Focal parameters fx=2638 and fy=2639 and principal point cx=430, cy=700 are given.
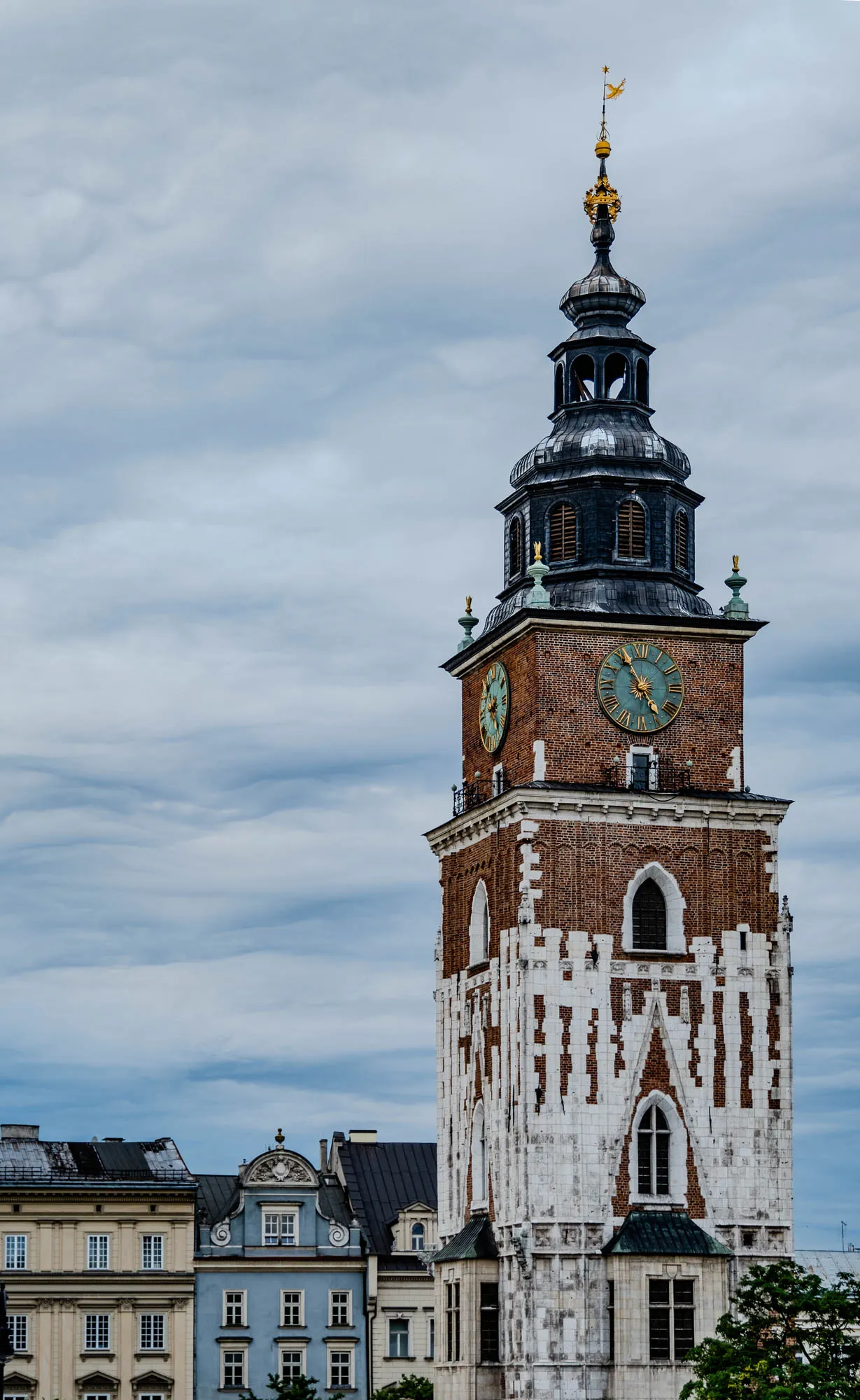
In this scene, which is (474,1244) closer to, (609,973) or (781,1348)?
(609,973)

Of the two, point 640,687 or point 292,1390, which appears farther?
point 292,1390

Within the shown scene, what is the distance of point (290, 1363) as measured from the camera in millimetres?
112312

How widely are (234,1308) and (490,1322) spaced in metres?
29.2

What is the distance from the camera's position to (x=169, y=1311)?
111875 mm

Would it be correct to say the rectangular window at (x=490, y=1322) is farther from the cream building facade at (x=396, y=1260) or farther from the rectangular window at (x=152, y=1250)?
the rectangular window at (x=152, y=1250)

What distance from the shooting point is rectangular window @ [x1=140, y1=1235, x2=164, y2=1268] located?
113 metres

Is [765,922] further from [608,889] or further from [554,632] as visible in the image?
[554,632]

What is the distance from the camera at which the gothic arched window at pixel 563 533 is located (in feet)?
301

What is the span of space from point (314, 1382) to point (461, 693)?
104 ft

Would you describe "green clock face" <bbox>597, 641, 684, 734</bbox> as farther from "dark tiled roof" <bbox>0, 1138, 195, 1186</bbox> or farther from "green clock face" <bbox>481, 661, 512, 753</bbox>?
"dark tiled roof" <bbox>0, 1138, 195, 1186</bbox>

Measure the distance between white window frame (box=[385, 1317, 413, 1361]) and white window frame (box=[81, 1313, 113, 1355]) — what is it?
39.3ft

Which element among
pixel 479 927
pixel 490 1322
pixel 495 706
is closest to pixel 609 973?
pixel 479 927

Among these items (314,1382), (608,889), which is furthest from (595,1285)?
(314,1382)

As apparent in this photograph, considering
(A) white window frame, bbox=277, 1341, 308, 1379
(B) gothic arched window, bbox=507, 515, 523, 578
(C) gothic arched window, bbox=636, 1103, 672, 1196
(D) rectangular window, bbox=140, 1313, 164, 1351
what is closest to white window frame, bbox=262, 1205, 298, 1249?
(A) white window frame, bbox=277, 1341, 308, 1379
